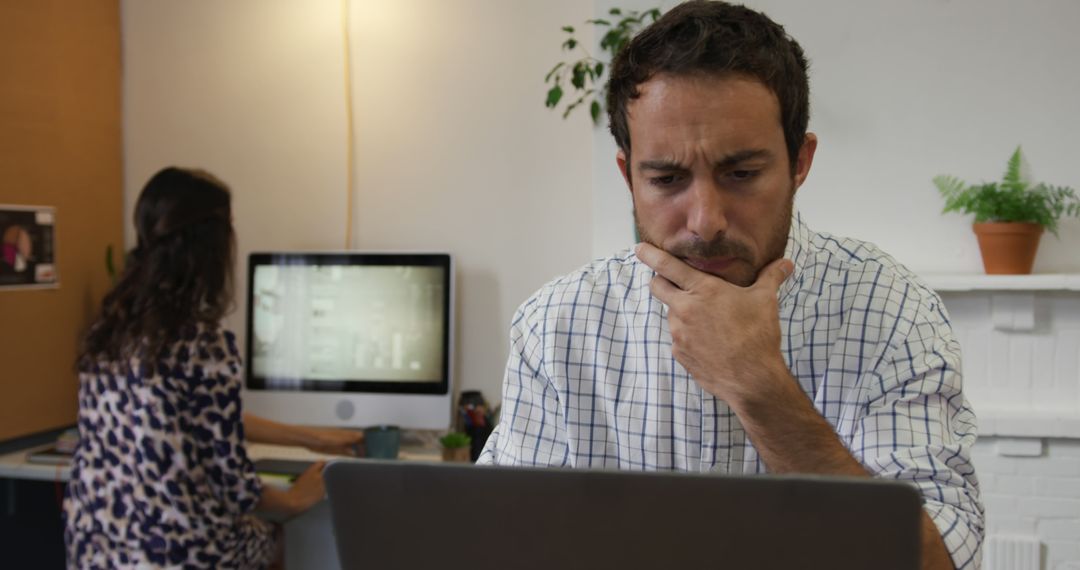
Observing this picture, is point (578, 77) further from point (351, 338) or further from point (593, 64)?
point (351, 338)

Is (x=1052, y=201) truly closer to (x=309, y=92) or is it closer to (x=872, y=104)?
(x=872, y=104)

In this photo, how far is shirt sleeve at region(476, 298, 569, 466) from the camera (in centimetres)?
114

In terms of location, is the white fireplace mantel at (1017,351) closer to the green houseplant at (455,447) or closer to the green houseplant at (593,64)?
the green houseplant at (593,64)

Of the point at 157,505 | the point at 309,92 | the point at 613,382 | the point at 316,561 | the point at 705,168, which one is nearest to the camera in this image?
the point at 705,168

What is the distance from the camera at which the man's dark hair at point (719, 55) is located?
986mm

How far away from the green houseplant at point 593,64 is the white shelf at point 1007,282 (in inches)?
42.3

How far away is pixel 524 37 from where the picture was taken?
2.93 metres

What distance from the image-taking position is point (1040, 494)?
2.40 meters

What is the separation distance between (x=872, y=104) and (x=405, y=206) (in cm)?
150

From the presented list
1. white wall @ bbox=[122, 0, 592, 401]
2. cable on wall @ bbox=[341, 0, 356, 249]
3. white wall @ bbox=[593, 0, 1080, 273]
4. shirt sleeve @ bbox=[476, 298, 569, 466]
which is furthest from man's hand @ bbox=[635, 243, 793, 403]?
cable on wall @ bbox=[341, 0, 356, 249]

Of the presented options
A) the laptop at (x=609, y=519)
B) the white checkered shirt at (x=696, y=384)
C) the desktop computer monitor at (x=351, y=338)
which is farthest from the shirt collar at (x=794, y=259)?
the desktop computer monitor at (x=351, y=338)

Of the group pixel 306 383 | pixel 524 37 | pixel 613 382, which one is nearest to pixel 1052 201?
pixel 524 37

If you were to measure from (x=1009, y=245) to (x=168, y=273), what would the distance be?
210 cm

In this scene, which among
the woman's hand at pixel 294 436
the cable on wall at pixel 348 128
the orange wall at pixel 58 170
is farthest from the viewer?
the cable on wall at pixel 348 128
